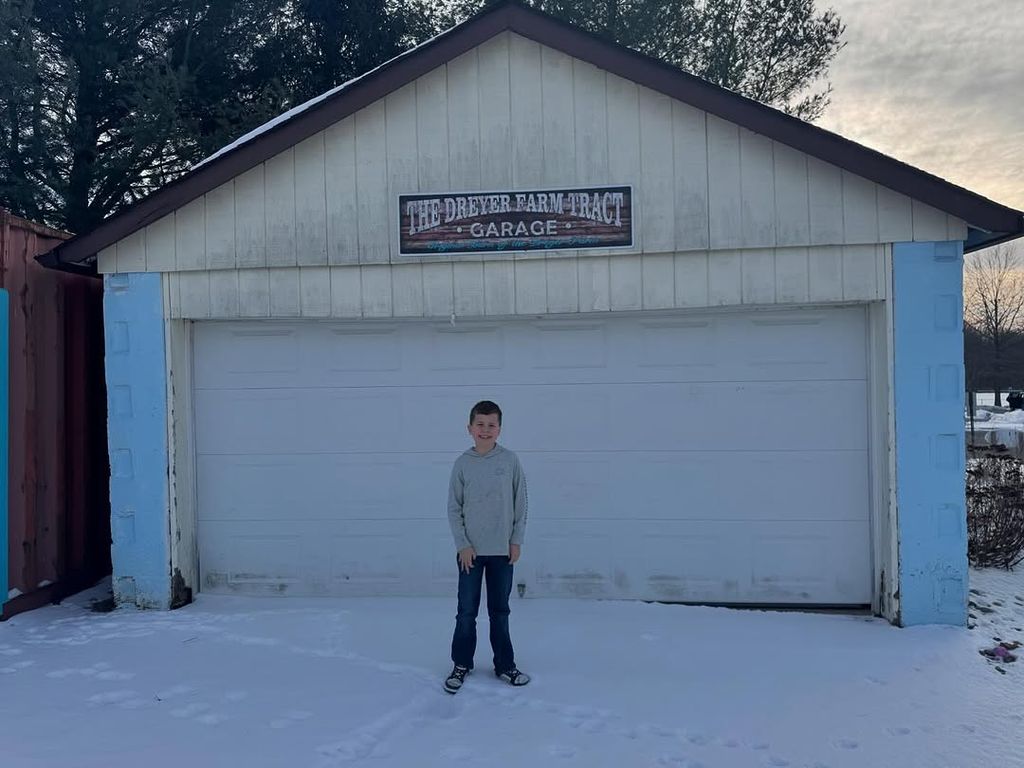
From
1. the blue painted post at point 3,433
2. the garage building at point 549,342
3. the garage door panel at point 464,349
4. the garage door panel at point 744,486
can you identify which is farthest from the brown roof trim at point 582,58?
the garage door panel at point 744,486

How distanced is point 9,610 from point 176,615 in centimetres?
119

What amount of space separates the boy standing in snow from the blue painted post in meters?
3.56

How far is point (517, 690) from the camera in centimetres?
462

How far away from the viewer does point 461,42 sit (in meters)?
6.00

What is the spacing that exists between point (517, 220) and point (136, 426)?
130 inches

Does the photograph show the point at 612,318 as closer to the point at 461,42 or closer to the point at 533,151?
the point at 533,151

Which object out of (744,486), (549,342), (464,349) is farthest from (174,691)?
(744,486)

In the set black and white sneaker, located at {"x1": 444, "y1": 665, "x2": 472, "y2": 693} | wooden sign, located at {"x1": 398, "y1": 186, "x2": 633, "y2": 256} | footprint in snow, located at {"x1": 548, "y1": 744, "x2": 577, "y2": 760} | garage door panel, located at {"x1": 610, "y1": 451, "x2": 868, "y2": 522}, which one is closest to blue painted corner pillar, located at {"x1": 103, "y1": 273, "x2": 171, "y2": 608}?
wooden sign, located at {"x1": 398, "y1": 186, "x2": 633, "y2": 256}

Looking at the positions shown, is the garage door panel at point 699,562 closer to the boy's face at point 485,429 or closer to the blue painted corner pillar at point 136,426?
the boy's face at point 485,429

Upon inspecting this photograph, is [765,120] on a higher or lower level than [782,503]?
higher

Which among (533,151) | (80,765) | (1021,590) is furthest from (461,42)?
(1021,590)

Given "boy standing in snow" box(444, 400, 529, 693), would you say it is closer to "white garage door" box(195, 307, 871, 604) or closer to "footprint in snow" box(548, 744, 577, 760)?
"footprint in snow" box(548, 744, 577, 760)

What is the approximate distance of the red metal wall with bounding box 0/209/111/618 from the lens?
6.21m

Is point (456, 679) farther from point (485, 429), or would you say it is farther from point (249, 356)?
point (249, 356)
